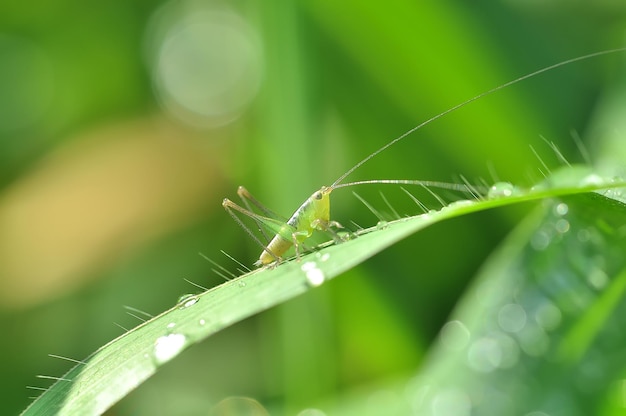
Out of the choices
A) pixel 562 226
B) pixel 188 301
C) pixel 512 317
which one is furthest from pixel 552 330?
pixel 188 301

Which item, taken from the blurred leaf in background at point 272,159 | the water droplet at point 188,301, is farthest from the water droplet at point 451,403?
the blurred leaf in background at point 272,159

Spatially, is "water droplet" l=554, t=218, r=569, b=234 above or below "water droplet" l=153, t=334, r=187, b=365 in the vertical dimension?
above

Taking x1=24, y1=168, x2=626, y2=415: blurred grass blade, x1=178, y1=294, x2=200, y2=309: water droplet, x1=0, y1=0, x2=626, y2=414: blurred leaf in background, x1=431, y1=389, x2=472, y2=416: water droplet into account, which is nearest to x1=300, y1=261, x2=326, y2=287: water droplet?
x1=24, y1=168, x2=626, y2=415: blurred grass blade

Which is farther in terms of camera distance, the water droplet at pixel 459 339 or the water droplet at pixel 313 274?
the water droplet at pixel 459 339

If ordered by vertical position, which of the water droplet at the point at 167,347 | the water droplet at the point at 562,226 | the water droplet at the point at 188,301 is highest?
the water droplet at the point at 188,301

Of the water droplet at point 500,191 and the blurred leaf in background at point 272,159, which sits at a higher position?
the blurred leaf in background at point 272,159

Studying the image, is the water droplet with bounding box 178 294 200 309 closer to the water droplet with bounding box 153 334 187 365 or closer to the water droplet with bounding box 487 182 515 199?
the water droplet with bounding box 153 334 187 365

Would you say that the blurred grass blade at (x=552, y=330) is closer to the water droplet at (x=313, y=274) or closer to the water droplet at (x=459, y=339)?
the water droplet at (x=459, y=339)
